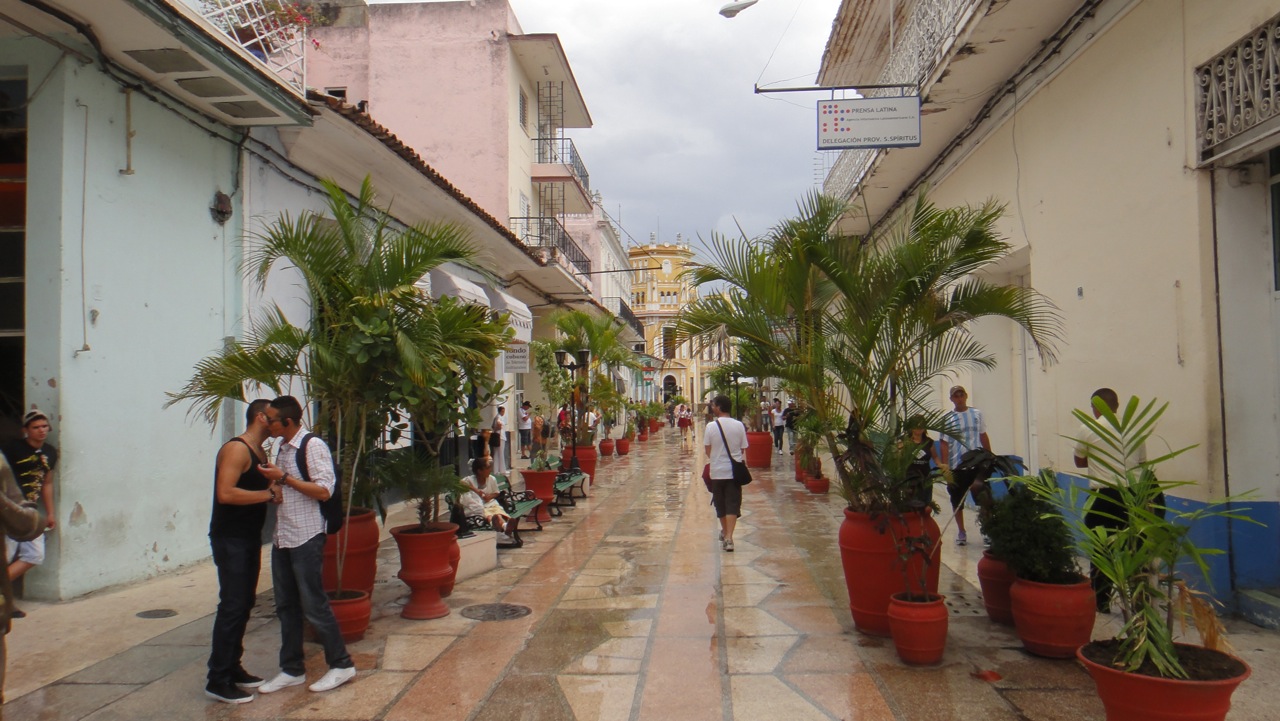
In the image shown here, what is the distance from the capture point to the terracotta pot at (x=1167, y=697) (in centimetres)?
327

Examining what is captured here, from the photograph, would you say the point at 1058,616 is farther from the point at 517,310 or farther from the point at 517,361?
the point at 517,361

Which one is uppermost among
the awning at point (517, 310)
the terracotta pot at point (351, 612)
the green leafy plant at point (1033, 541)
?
the awning at point (517, 310)

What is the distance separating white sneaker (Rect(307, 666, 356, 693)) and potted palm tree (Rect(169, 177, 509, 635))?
0.87 metres

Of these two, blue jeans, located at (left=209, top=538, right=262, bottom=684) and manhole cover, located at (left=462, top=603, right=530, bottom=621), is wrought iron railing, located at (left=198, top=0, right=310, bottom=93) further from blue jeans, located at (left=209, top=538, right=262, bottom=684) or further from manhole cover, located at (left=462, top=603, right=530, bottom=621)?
manhole cover, located at (left=462, top=603, right=530, bottom=621)

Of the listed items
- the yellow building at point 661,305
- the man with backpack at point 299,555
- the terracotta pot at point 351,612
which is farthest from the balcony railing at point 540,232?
the yellow building at point 661,305

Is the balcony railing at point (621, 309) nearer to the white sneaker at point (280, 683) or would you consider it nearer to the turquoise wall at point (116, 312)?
the turquoise wall at point (116, 312)

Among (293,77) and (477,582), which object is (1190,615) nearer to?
(477,582)

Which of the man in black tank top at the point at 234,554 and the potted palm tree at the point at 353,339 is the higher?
the potted palm tree at the point at 353,339

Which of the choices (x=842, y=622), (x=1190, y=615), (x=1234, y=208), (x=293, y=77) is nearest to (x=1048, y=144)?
(x=1234, y=208)

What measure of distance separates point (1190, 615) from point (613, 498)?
34.1ft

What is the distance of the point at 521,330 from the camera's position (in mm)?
14234

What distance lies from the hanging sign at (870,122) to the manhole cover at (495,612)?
5365 millimetres

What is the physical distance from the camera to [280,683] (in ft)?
15.8

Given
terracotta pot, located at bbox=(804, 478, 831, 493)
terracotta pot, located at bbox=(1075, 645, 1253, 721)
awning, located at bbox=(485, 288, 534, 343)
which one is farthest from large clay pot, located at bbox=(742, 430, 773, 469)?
terracotta pot, located at bbox=(1075, 645, 1253, 721)
